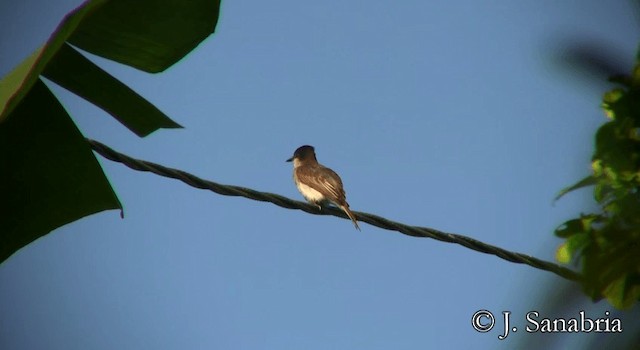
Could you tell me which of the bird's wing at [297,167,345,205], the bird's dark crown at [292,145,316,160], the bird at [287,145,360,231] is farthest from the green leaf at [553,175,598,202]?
the bird's dark crown at [292,145,316,160]

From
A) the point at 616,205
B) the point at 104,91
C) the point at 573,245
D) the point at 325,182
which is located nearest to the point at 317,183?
the point at 325,182

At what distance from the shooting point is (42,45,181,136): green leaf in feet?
5.23

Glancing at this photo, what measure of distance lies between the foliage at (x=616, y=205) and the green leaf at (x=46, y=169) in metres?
1.03

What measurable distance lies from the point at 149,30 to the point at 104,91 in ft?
0.93

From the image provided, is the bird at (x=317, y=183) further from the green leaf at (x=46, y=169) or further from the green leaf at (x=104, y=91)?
the green leaf at (x=46, y=169)

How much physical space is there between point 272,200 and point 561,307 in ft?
13.2

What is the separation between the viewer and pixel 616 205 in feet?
2.50

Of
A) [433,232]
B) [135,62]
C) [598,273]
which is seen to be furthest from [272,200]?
[598,273]

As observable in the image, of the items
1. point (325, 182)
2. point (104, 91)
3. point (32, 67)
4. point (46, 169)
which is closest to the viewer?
point (32, 67)

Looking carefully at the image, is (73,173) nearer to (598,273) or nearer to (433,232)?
(598,273)

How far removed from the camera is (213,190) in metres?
3.95

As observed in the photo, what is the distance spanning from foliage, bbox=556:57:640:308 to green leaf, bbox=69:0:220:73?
0.96m

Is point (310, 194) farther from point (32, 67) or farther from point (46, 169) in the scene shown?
point (32, 67)

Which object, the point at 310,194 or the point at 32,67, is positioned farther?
the point at 310,194
